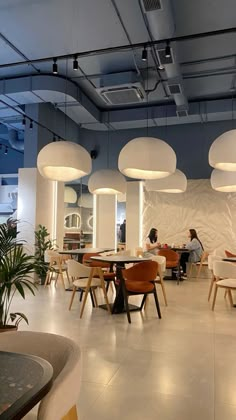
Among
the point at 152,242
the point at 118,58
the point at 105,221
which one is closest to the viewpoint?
the point at 118,58

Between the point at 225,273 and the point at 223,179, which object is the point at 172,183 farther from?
the point at 225,273

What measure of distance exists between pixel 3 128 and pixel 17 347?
1113cm

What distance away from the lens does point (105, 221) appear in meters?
11.5

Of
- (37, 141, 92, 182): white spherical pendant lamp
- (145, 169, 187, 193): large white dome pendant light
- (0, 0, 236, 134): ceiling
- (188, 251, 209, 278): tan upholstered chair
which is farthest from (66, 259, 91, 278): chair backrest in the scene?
(188, 251, 209, 278): tan upholstered chair

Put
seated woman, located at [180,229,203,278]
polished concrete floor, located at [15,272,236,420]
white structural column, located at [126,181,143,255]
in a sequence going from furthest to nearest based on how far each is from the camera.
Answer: white structural column, located at [126,181,143,255]
seated woman, located at [180,229,203,278]
polished concrete floor, located at [15,272,236,420]

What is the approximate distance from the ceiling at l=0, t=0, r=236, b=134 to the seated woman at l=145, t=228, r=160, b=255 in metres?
3.30

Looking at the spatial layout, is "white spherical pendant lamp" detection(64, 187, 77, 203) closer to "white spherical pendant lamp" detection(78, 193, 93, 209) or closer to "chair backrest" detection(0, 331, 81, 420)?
"white spherical pendant lamp" detection(78, 193, 93, 209)

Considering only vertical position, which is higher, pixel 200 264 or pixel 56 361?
pixel 56 361

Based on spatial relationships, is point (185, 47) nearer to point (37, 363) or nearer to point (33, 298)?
point (33, 298)

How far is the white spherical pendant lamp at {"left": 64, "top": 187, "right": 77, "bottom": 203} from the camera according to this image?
10569 millimetres

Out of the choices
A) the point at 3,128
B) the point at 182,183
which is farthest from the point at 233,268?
the point at 3,128

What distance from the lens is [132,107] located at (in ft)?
32.8

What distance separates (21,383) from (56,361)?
0.54 m

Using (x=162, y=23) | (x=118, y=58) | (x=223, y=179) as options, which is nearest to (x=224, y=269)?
(x=223, y=179)
